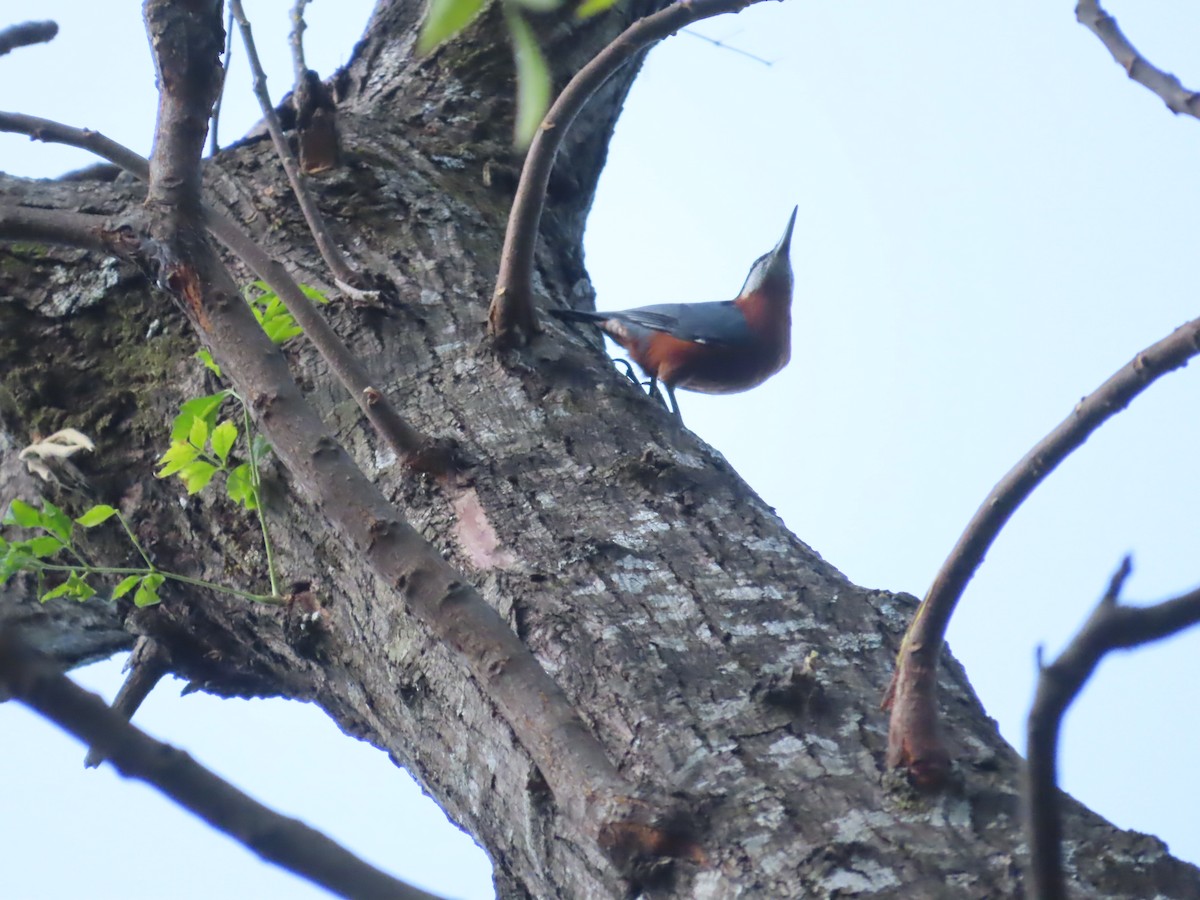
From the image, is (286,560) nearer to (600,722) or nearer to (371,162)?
(600,722)

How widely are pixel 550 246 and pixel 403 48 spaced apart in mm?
758

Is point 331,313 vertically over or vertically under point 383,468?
over

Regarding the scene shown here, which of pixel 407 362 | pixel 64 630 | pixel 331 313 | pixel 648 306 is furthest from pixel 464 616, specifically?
pixel 648 306

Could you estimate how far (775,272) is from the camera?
16.6 ft

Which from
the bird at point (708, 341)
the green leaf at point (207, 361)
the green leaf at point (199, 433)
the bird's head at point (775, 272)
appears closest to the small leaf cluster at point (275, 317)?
the green leaf at point (207, 361)

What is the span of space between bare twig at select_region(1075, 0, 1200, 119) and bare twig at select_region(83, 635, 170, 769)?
6.18ft

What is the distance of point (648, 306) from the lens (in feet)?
13.7

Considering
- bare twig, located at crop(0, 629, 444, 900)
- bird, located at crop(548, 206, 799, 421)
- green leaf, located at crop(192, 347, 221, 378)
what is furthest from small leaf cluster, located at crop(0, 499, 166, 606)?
bird, located at crop(548, 206, 799, 421)

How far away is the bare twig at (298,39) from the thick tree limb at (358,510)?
1.30 metres

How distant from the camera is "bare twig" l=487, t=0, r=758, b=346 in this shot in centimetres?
149

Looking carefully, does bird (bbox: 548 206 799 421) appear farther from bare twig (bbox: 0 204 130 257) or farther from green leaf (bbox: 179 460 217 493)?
bare twig (bbox: 0 204 130 257)

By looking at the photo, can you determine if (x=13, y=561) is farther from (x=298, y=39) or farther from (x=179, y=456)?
(x=298, y=39)

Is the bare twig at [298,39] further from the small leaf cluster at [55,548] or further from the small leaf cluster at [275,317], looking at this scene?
the small leaf cluster at [55,548]

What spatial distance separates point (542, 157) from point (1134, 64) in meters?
0.89
